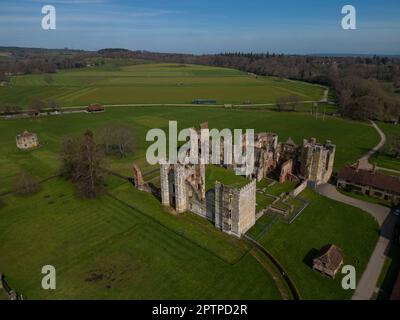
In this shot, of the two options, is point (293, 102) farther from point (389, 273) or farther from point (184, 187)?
point (389, 273)

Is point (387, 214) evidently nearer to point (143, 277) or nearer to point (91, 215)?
point (143, 277)

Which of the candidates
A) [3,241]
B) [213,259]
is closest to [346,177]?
[213,259]

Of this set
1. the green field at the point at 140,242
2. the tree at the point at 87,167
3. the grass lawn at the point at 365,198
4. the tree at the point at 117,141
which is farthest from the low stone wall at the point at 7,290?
the grass lawn at the point at 365,198

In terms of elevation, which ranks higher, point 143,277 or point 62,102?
point 62,102

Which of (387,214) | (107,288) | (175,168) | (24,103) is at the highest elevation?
(24,103)

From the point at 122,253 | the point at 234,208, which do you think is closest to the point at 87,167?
the point at 122,253

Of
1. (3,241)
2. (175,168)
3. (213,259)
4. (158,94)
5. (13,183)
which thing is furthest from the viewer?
(158,94)

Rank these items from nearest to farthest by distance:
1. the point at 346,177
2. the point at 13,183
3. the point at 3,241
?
the point at 3,241 → the point at 346,177 → the point at 13,183
